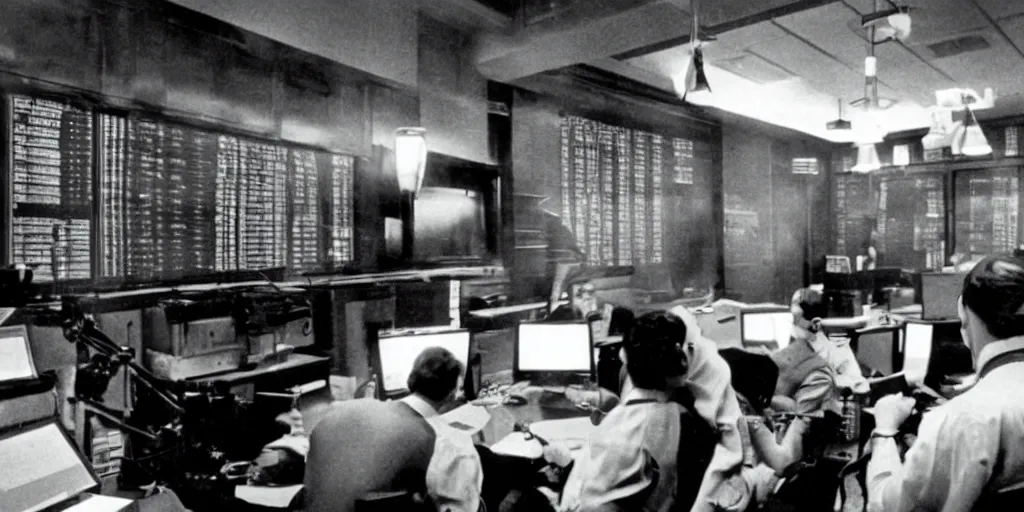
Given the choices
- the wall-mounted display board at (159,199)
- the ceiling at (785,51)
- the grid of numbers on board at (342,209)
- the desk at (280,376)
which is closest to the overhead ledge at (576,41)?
the ceiling at (785,51)

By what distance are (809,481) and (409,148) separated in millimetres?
2819

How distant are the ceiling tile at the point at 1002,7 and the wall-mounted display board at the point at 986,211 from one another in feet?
15.5

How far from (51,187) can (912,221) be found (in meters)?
9.90

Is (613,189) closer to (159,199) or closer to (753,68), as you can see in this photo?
(753,68)

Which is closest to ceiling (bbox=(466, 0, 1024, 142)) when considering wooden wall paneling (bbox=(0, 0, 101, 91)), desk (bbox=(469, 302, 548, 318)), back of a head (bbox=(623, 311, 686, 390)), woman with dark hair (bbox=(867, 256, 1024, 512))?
desk (bbox=(469, 302, 548, 318))

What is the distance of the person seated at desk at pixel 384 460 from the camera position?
2.17m

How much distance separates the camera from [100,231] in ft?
8.85

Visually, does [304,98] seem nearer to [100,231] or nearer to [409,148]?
[409,148]

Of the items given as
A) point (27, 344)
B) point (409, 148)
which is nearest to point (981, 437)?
point (27, 344)

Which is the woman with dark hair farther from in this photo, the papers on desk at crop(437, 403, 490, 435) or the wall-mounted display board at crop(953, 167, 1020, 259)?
the wall-mounted display board at crop(953, 167, 1020, 259)

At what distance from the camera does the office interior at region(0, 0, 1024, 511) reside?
2.47 m

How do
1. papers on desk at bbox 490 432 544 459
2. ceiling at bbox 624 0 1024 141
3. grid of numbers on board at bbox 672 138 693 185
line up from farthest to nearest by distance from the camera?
grid of numbers on board at bbox 672 138 693 185
ceiling at bbox 624 0 1024 141
papers on desk at bbox 490 432 544 459

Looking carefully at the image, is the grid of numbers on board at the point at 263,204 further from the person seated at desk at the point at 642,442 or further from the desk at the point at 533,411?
the person seated at desk at the point at 642,442

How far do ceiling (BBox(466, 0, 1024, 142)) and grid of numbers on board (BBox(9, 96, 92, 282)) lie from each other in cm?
293
